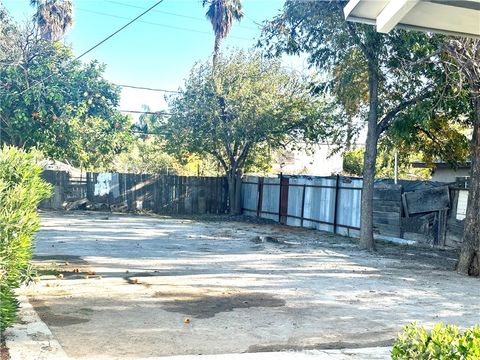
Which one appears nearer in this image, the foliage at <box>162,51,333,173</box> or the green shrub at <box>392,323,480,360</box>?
the green shrub at <box>392,323,480,360</box>

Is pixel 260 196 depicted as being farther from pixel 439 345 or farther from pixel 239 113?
pixel 439 345

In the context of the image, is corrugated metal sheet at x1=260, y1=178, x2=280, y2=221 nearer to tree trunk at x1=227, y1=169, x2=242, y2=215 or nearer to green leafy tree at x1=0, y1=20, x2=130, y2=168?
tree trunk at x1=227, y1=169, x2=242, y2=215

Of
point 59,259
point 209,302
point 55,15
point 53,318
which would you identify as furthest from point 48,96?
point 53,318

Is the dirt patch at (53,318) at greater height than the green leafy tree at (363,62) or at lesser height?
lesser

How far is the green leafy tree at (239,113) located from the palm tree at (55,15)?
7.87m

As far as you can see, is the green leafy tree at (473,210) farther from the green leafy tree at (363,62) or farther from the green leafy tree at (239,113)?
the green leafy tree at (239,113)

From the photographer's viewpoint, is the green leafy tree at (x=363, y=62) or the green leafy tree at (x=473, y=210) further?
the green leafy tree at (x=363, y=62)

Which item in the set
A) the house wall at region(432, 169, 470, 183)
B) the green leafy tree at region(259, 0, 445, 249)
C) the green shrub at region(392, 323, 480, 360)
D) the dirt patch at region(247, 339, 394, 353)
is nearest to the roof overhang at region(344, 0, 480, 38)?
the green shrub at region(392, 323, 480, 360)

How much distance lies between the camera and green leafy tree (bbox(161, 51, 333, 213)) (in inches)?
968

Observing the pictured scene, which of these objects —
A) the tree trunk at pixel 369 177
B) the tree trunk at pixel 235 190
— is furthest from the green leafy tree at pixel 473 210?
the tree trunk at pixel 235 190

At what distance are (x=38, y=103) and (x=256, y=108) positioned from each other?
30.2 ft

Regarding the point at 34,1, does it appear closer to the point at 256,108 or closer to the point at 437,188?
the point at 256,108

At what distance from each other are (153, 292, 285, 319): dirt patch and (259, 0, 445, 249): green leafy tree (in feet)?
23.8

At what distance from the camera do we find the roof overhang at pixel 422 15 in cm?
268
